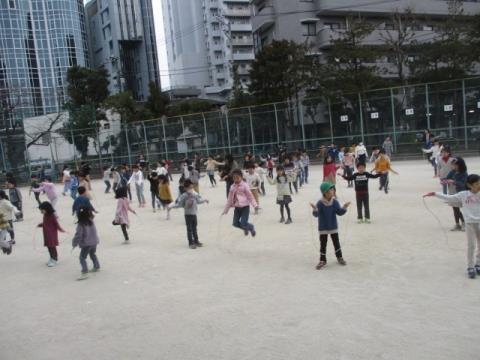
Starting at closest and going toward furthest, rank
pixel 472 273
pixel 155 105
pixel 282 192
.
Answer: pixel 472 273, pixel 282 192, pixel 155 105

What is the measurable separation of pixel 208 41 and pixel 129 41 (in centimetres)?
1492

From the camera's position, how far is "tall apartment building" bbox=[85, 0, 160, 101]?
281 feet

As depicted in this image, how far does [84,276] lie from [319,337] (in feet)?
15.7

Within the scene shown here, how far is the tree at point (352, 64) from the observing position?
32594mm

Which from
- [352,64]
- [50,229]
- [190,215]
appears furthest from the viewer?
[352,64]

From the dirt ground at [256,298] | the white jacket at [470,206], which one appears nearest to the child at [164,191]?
the dirt ground at [256,298]

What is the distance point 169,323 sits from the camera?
5.63 m

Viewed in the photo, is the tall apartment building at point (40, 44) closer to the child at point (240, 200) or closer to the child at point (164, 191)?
the child at point (164, 191)

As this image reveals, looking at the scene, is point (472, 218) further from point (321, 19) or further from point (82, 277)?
point (321, 19)

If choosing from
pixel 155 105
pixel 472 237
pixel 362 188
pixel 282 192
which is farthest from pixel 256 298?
pixel 155 105

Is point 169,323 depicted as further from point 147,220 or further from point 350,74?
point 350,74

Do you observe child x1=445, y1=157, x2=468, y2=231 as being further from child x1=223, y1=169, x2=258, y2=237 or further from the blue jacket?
child x1=223, y1=169, x2=258, y2=237

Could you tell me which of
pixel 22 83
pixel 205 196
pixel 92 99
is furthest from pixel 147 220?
pixel 22 83

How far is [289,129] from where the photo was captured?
3141 cm
